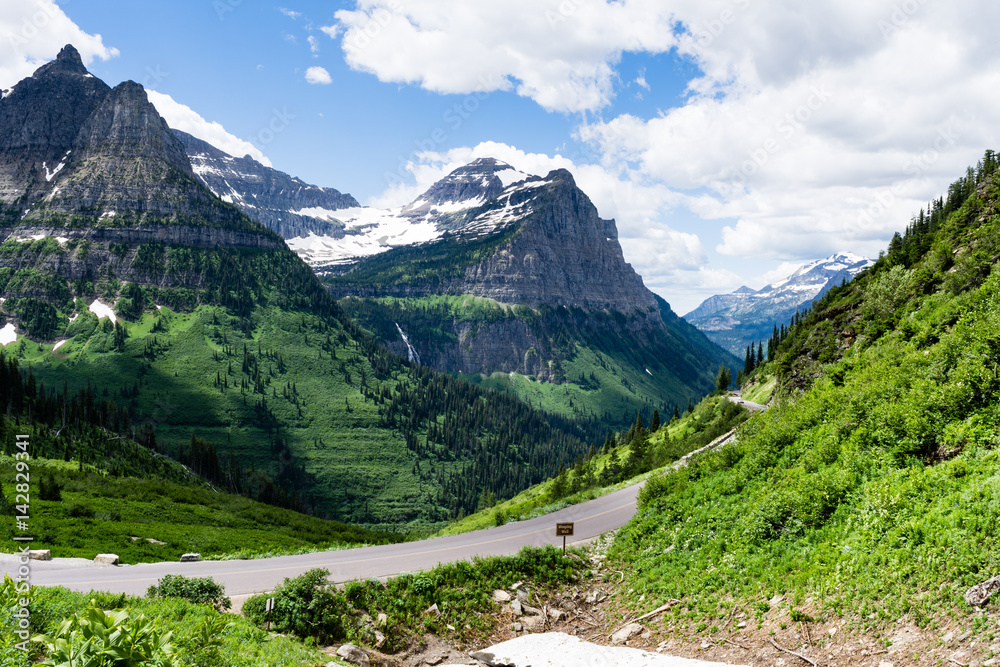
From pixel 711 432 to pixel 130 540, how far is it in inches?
2612

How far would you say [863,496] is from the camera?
18234mm

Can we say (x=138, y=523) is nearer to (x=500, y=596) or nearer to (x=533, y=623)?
(x=500, y=596)

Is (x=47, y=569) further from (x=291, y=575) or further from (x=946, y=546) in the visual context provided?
(x=946, y=546)

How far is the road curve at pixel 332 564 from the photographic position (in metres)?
24.8

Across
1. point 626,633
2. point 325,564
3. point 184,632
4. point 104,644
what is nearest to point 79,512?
point 325,564

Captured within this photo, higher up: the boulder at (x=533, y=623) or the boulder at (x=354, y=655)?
the boulder at (x=354, y=655)

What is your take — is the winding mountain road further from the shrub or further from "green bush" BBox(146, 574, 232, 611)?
the shrub

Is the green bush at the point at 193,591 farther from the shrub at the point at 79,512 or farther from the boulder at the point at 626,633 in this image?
the shrub at the point at 79,512

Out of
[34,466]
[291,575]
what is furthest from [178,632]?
[34,466]

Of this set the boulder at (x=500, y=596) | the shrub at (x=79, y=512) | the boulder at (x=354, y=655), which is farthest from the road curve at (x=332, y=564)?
the shrub at (x=79, y=512)

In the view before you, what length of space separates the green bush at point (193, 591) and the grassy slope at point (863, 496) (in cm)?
1836

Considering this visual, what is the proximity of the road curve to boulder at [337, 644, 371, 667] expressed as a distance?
22.4ft

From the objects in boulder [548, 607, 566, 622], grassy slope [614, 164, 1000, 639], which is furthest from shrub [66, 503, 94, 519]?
grassy slope [614, 164, 1000, 639]

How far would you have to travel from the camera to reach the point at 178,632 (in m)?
12.9
